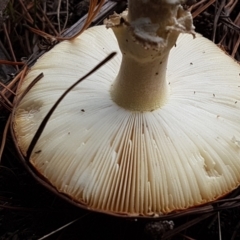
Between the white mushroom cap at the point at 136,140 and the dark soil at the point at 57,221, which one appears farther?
the dark soil at the point at 57,221

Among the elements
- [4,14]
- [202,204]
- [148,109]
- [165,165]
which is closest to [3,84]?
[4,14]

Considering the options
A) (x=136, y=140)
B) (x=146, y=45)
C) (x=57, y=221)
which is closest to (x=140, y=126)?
(x=136, y=140)

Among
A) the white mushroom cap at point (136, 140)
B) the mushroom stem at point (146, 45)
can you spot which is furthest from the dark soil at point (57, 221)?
the mushroom stem at point (146, 45)

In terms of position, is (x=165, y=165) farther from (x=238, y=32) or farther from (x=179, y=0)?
(x=238, y=32)

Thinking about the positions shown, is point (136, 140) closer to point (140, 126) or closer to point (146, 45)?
point (140, 126)

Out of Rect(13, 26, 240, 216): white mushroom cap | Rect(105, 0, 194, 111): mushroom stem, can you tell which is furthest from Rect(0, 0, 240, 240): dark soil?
Rect(105, 0, 194, 111): mushroom stem

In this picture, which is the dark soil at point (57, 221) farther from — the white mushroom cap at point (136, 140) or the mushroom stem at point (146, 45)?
the mushroom stem at point (146, 45)

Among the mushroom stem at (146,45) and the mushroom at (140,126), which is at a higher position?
the mushroom stem at (146,45)
